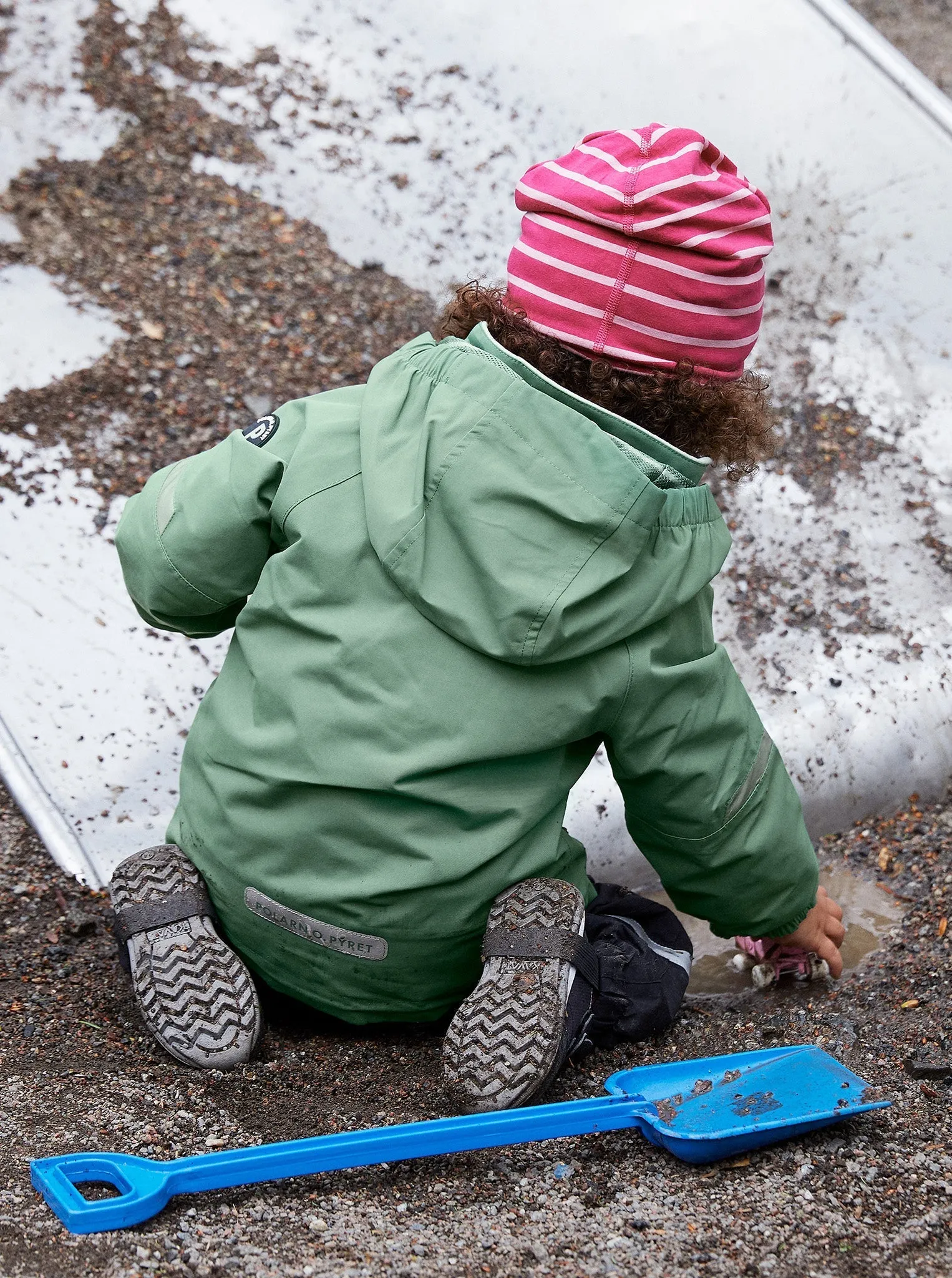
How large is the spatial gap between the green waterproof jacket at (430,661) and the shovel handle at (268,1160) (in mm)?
173

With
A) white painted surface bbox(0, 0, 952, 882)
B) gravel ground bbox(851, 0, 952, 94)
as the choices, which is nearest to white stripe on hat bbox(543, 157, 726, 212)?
white painted surface bbox(0, 0, 952, 882)

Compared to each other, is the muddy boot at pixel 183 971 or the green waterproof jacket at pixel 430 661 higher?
the green waterproof jacket at pixel 430 661

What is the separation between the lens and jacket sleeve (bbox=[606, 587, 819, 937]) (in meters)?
1.04

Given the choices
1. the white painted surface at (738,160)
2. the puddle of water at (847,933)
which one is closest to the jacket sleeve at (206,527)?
the puddle of water at (847,933)

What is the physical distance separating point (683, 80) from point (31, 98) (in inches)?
42.2

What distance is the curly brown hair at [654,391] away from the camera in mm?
1012

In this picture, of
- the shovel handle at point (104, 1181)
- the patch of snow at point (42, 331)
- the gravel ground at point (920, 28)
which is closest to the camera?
the shovel handle at point (104, 1181)

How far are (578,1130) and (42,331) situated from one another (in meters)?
1.39

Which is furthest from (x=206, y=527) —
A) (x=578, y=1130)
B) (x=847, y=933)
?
(x=847, y=933)

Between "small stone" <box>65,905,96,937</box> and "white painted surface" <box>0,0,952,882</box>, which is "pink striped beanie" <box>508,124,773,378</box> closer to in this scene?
"small stone" <box>65,905,96,937</box>

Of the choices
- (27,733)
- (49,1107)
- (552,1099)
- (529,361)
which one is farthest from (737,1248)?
(27,733)

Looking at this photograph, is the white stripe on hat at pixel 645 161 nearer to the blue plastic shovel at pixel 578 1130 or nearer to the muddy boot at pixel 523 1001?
the muddy boot at pixel 523 1001

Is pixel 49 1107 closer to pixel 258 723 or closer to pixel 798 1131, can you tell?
pixel 258 723

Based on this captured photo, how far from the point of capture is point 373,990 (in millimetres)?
1109
